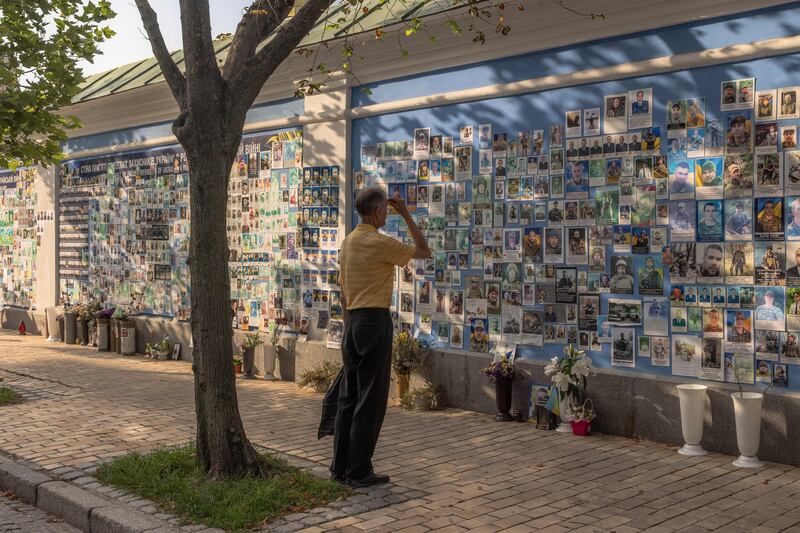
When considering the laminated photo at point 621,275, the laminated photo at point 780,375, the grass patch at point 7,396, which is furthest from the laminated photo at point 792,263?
the grass patch at point 7,396

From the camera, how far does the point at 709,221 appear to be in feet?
25.6

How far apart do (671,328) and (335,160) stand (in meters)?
5.13

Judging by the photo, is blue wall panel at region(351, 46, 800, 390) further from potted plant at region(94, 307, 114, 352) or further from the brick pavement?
potted plant at region(94, 307, 114, 352)

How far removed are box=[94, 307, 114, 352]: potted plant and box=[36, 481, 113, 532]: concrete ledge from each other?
30.3 feet

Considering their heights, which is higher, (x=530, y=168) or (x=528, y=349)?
(x=530, y=168)

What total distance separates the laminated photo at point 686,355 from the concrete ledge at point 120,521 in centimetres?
486

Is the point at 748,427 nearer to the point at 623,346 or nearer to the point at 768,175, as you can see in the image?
the point at 623,346

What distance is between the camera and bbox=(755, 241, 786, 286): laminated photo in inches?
290

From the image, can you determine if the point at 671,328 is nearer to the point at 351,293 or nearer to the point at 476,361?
the point at 476,361

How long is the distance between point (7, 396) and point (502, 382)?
5.84m

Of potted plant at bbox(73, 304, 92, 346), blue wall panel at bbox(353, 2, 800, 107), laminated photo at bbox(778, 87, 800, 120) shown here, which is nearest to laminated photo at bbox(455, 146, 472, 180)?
blue wall panel at bbox(353, 2, 800, 107)

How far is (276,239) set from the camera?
1252cm

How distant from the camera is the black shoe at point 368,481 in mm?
6484

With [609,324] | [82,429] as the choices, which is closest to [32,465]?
[82,429]
